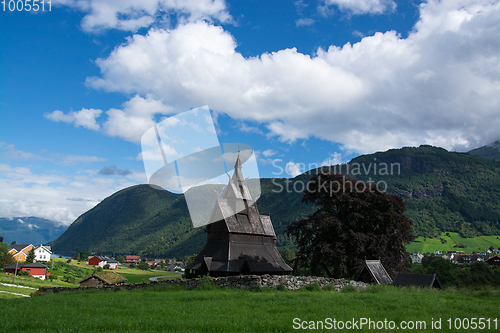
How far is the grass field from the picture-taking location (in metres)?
140

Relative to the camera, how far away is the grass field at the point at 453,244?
139500mm

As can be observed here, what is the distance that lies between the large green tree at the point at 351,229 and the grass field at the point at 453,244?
121344 mm

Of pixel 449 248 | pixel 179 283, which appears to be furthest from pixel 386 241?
pixel 449 248

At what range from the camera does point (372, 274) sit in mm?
24375

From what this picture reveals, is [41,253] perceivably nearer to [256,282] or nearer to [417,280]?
[256,282]

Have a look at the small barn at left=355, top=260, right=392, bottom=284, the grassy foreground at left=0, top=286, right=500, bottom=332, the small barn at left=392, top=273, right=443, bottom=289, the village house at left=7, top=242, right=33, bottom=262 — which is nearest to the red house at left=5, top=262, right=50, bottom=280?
the village house at left=7, top=242, right=33, bottom=262

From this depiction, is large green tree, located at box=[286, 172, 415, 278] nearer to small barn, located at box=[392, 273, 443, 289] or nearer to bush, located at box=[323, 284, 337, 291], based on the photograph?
small barn, located at box=[392, 273, 443, 289]

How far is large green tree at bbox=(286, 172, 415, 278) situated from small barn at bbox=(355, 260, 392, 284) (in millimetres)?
1901

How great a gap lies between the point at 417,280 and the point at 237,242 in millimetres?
17472

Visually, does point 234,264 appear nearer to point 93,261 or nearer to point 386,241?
point 386,241

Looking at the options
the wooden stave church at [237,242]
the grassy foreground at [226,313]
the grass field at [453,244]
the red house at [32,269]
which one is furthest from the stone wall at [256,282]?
the grass field at [453,244]

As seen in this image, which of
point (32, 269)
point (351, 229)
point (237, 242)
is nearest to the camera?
point (351, 229)

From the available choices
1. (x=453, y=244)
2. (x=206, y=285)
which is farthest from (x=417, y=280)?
(x=453, y=244)

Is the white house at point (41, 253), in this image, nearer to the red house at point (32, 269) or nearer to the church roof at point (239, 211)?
the red house at point (32, 269)
